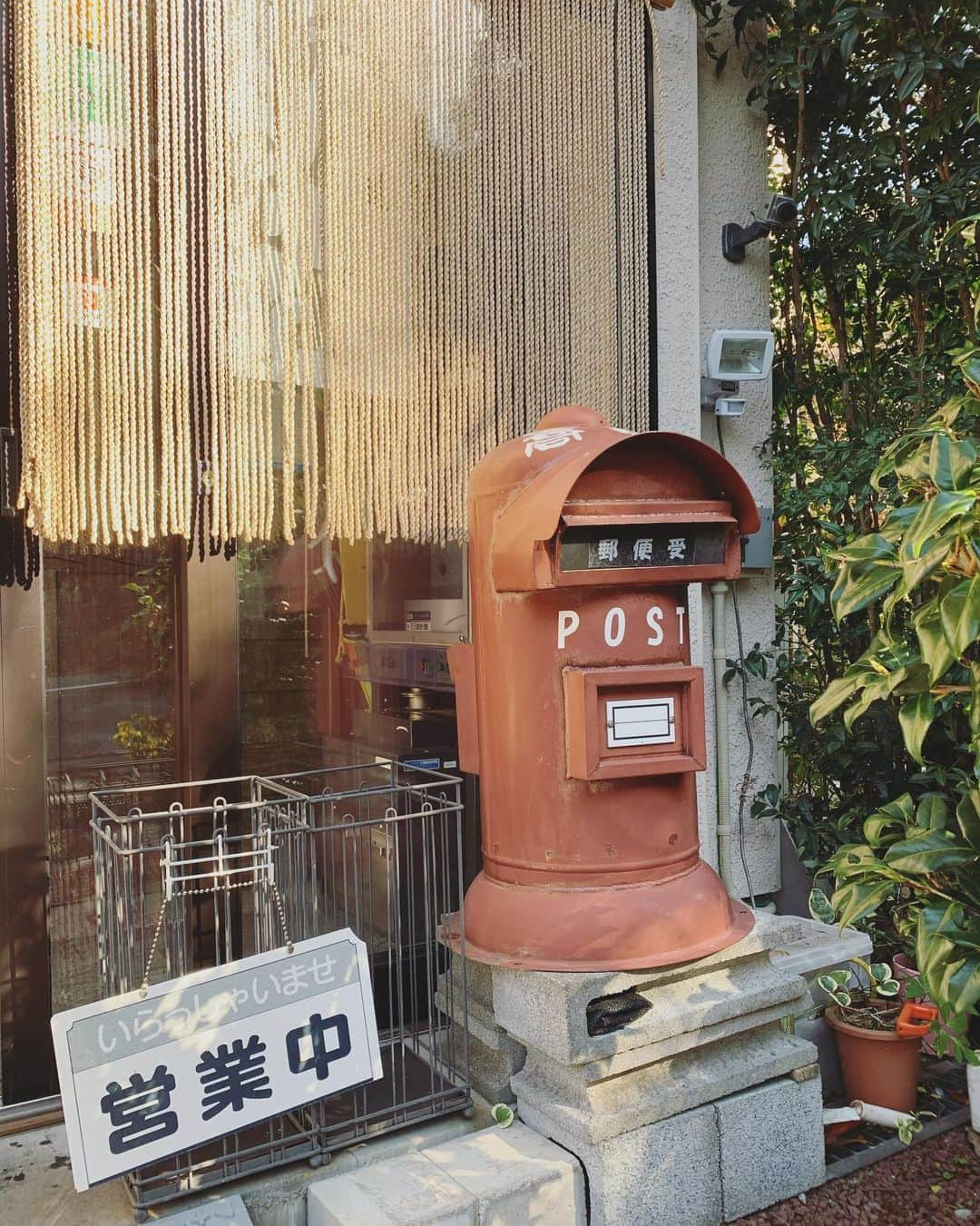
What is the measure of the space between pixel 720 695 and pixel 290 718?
2191mm

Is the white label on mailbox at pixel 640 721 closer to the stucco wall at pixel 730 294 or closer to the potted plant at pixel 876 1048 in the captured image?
the potted plant at pixel 876 1048

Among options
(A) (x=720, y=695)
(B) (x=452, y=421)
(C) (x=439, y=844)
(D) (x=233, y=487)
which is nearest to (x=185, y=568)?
(D) (x=233, y=487)

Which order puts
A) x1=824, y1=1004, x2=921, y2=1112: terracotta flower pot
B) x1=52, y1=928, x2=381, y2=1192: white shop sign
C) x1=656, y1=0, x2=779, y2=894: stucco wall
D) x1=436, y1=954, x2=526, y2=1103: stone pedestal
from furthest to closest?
x1=656, y1=0, x2=779, y2=894: stucco wall, x1=824, y1=1004, x2=921, y2=1112: terracotta flower pot, x1=436, y1=954, x2=526, y2=1103: stone pedestal, x1=52, y1=928, x2=381, y2=1192: white shop sign

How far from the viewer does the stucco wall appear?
15.9 ft

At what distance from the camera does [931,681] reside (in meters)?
2.77

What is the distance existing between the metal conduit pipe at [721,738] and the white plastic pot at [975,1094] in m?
1.34

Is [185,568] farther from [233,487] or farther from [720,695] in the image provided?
[720,695]

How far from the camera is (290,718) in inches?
163

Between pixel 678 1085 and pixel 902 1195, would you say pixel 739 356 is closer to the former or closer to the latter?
pixel 678 1085

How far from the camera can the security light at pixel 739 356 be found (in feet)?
16.1

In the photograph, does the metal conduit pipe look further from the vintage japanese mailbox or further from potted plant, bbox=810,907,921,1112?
the vintage japanese mailbox

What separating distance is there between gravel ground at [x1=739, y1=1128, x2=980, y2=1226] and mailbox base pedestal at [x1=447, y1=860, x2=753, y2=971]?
3.08 feet

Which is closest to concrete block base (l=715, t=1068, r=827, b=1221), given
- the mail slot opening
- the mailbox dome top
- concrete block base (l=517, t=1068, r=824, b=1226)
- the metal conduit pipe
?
concrete block base (l=517, t=1068, r=824, b=1226)

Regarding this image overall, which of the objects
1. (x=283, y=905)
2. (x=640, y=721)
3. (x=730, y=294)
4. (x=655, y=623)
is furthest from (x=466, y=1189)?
(x=730, y=294)
